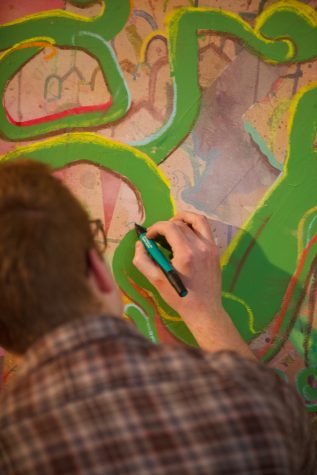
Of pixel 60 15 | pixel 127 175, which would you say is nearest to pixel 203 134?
pixel 127 175

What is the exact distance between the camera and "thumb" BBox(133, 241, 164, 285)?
103 cm

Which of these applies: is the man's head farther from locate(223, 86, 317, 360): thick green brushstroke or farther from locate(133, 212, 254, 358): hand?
locate(223, 86, 317, 360): thick green brushstroke

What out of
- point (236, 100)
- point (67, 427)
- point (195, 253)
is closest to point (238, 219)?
point (195, 253)

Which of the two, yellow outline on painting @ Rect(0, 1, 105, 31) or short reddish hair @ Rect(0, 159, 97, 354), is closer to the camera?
short reddish hair @ Rect(0, 159, 97, 354)

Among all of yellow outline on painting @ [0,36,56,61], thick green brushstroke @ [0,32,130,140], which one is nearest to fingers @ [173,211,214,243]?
thick green brushstroke @ [0,32,130,140]

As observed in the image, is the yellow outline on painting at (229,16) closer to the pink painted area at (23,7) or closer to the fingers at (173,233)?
the pink painted area at (23,7)

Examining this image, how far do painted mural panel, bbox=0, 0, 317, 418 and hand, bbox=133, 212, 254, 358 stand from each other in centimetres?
8

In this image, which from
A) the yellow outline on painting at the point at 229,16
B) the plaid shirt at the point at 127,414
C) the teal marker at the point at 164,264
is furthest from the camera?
the yellow outline on painting at the point at 229,16

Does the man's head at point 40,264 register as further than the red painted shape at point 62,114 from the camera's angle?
No

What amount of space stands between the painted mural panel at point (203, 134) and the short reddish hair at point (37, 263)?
482 millimetres

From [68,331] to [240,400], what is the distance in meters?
0.25

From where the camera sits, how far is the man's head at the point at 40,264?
59cm

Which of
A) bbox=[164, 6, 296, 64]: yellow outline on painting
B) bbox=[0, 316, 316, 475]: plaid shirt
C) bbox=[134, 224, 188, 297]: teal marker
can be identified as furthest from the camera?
bbox=[164, 6, 296, 64]: yellow outline on painting

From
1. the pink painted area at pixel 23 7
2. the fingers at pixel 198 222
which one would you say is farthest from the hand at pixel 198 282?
the pink painted area at pixel 23 7
